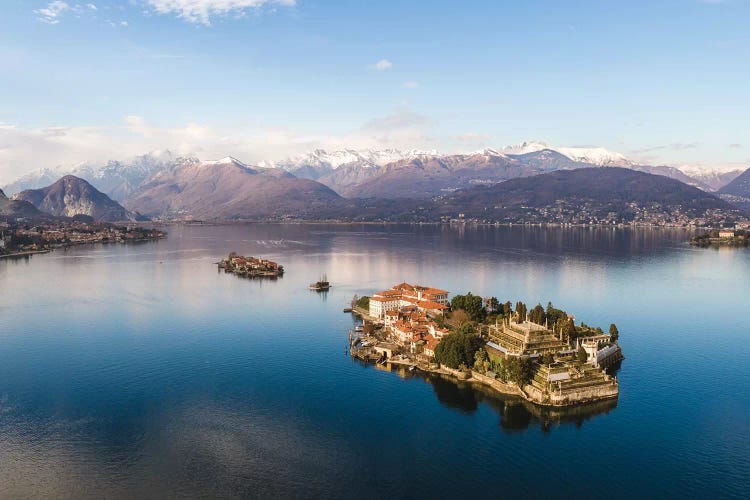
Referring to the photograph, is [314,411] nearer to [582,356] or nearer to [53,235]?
[582,356]

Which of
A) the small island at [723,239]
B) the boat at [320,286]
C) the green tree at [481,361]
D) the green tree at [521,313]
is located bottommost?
the green tree at [481,361]

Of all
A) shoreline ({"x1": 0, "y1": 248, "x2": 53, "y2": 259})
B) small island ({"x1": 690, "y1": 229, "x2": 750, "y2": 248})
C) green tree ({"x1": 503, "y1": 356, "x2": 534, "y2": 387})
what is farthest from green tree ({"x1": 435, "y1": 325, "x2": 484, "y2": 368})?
small island ({"x1": 690, "y1": 229, "x2": 750, "y2": 248})

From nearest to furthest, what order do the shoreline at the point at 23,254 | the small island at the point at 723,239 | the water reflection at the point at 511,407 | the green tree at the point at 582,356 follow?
the water reflection at the point at 511,407 → the green tree at the point at 582,356 → the shoreline at the point at 23,254 → the small island at the point at 723,239

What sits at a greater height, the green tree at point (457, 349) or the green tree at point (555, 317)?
the green tree at point (555, 317)

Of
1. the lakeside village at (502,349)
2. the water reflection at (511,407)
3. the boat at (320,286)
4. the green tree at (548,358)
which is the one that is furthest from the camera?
the boat at (320,286)

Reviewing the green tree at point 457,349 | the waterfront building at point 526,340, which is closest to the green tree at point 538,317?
the waterfront building at point 526,340

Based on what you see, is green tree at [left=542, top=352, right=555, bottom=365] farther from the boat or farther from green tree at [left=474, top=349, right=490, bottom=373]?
the boat

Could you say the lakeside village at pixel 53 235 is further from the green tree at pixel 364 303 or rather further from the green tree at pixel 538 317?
the green tree at pixel 538 317
